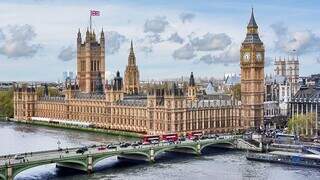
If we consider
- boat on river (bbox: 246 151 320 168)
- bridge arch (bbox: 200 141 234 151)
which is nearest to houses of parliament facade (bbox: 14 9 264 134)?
bridge arch (bbox: 200 141 234 151)

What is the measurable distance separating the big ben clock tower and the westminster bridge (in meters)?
18.4

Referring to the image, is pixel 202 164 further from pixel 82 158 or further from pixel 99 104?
pixel 99 104

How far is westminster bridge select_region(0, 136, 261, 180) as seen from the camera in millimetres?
66500

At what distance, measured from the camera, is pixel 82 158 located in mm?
73188

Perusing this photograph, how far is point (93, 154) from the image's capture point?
74250 mm

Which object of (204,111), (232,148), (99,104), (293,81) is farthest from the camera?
(293,81)

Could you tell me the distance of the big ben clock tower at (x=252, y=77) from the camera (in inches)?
4491

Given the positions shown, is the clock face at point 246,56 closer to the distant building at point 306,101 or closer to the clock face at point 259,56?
the clock face at point 259,56

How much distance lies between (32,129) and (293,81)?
2571 inches

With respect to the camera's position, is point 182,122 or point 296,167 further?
point 182,122

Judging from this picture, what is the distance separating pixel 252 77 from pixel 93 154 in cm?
4820

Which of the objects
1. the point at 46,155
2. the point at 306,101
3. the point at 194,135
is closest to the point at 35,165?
the point at 46,155

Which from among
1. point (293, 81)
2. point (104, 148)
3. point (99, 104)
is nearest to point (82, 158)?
point (104, 148)

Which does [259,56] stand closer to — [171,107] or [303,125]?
[303,125]
